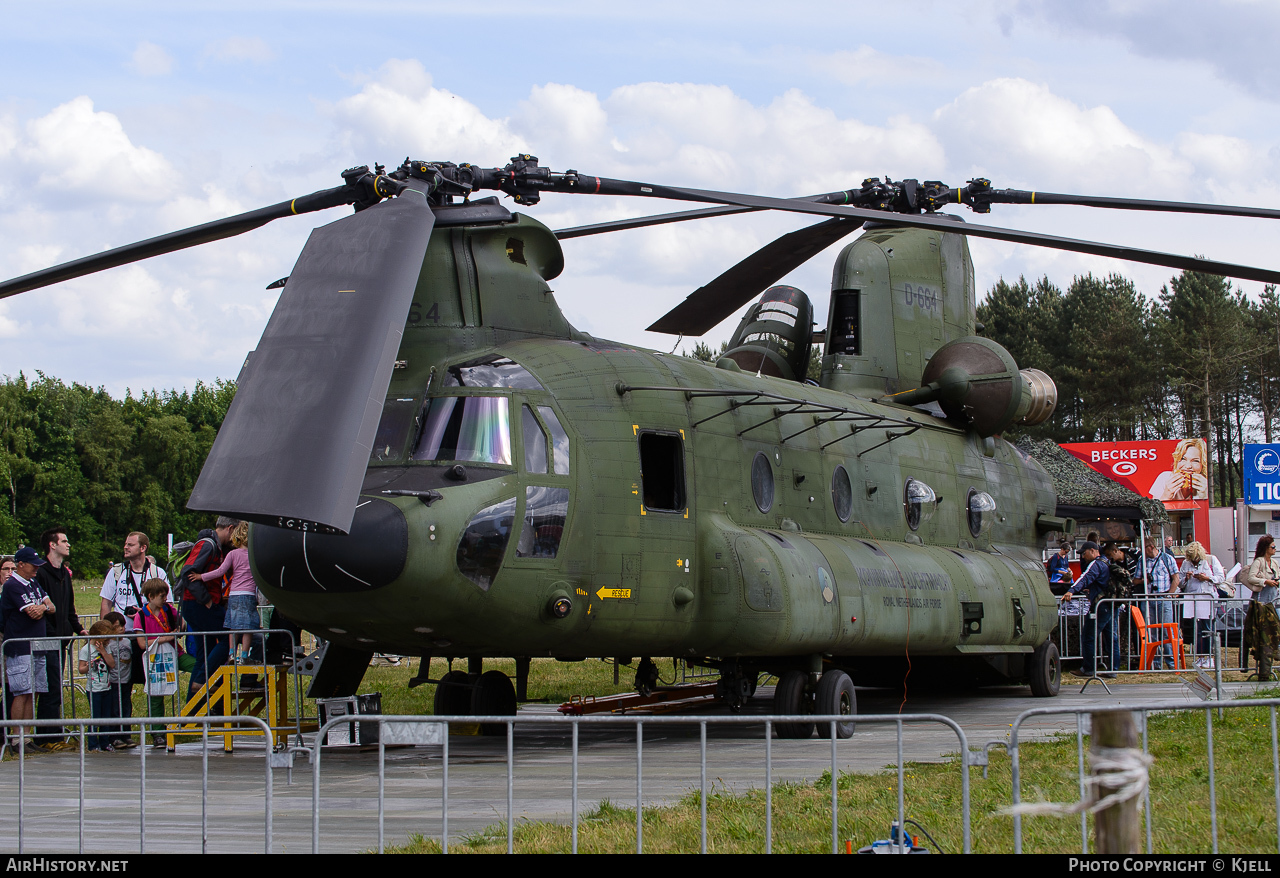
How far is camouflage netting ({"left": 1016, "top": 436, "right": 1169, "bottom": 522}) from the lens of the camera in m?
26.2

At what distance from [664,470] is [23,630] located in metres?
6.39

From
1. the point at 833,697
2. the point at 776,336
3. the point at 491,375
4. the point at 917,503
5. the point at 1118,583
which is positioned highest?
the point at 776,336

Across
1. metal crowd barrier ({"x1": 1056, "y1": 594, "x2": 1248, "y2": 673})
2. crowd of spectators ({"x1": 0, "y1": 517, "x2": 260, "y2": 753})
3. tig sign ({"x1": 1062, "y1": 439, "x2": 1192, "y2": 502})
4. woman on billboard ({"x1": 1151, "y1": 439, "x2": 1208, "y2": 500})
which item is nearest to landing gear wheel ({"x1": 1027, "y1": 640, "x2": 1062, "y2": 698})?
→ metal crowd barrier ({"x1": 1056, "y1": 594, "x2": 1248, "y2": 673})

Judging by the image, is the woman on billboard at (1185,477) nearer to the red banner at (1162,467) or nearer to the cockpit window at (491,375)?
the red banner at (1162,467)

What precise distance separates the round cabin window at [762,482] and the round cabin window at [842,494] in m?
1.21

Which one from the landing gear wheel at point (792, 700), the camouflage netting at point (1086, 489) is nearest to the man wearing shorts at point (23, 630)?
the landing gear wheel at point (792, 700)

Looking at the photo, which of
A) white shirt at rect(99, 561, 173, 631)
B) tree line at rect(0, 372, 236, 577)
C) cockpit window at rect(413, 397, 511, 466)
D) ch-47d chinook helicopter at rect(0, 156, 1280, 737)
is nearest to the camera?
ch-47d chinook helicopter at rect(0, 156, 1280, 737)

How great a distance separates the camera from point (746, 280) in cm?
1667

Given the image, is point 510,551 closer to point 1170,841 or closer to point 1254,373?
point 1170,841

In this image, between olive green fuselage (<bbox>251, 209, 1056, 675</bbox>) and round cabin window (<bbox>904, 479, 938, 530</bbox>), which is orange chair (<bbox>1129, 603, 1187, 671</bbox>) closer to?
olive green fuselage (<bbox>251, 209, 1056, 675</bbox>)

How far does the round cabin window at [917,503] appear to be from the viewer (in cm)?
1525

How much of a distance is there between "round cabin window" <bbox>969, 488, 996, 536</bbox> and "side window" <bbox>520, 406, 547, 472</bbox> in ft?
24.9

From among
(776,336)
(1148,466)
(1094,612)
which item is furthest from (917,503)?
(1148,466)

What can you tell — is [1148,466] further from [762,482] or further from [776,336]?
[762,482]
